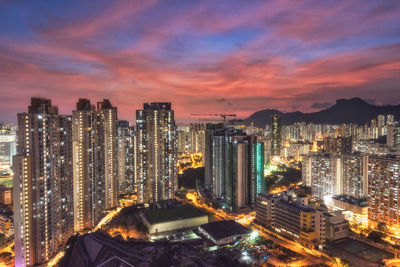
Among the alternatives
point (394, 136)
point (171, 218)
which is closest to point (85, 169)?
point (171, 218)

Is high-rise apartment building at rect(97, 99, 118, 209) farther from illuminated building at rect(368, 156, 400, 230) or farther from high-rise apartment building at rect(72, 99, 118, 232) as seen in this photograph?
illuminated building at rect(368, 156, 400, 230)

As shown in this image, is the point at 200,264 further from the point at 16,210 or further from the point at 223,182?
the point at 223,182

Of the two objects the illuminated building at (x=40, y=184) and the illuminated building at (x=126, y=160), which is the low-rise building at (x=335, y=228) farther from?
the illuminated building at (x=126, y=160)

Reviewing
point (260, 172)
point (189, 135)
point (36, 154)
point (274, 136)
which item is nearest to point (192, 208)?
point (260, 172)

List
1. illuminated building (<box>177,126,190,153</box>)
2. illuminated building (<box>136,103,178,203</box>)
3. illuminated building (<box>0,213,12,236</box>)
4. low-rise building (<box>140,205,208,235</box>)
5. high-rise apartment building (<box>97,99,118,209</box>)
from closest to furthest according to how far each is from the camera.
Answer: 1. illuminated building (<box>0,213,12,236</box>)
2. low-rise building (<box>140,205,208,235</box>)
3. high-rise apartment building (<box>97,99,118,209</box>)
4. illuminated building (<box>136,103,178,203</box>)
5. illuminated building (<box>177,126,190,153</box>)

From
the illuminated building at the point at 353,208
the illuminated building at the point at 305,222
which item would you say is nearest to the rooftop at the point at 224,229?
the illuminated building at the point at 305,222

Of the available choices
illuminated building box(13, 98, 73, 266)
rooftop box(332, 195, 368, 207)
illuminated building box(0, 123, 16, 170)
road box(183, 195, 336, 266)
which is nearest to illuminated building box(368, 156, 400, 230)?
rooftop box(332, 195, 368, 207)
